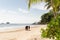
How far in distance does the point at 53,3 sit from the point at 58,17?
2.31 feet

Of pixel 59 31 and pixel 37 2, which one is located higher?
pixel 37 2

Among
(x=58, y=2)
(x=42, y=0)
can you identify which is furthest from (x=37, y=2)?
(x=58, y=2)

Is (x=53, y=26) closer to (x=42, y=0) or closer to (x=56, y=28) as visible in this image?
(x=56, y=28)

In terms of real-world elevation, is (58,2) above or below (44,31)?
above

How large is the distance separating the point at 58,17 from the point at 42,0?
106 centimetres

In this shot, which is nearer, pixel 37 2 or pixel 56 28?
pixel 56 28

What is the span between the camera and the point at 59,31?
22.4 feet

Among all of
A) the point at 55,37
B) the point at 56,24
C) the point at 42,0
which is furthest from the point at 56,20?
the point at 42,0

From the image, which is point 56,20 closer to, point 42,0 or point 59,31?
point 59,31

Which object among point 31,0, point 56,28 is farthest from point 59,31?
point 31,0

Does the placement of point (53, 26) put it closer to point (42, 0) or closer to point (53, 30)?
point (53, 30)

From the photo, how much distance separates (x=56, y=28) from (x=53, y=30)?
0.15 meters

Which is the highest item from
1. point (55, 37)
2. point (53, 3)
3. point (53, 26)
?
point (53, 3)

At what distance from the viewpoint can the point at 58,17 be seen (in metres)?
6.86
